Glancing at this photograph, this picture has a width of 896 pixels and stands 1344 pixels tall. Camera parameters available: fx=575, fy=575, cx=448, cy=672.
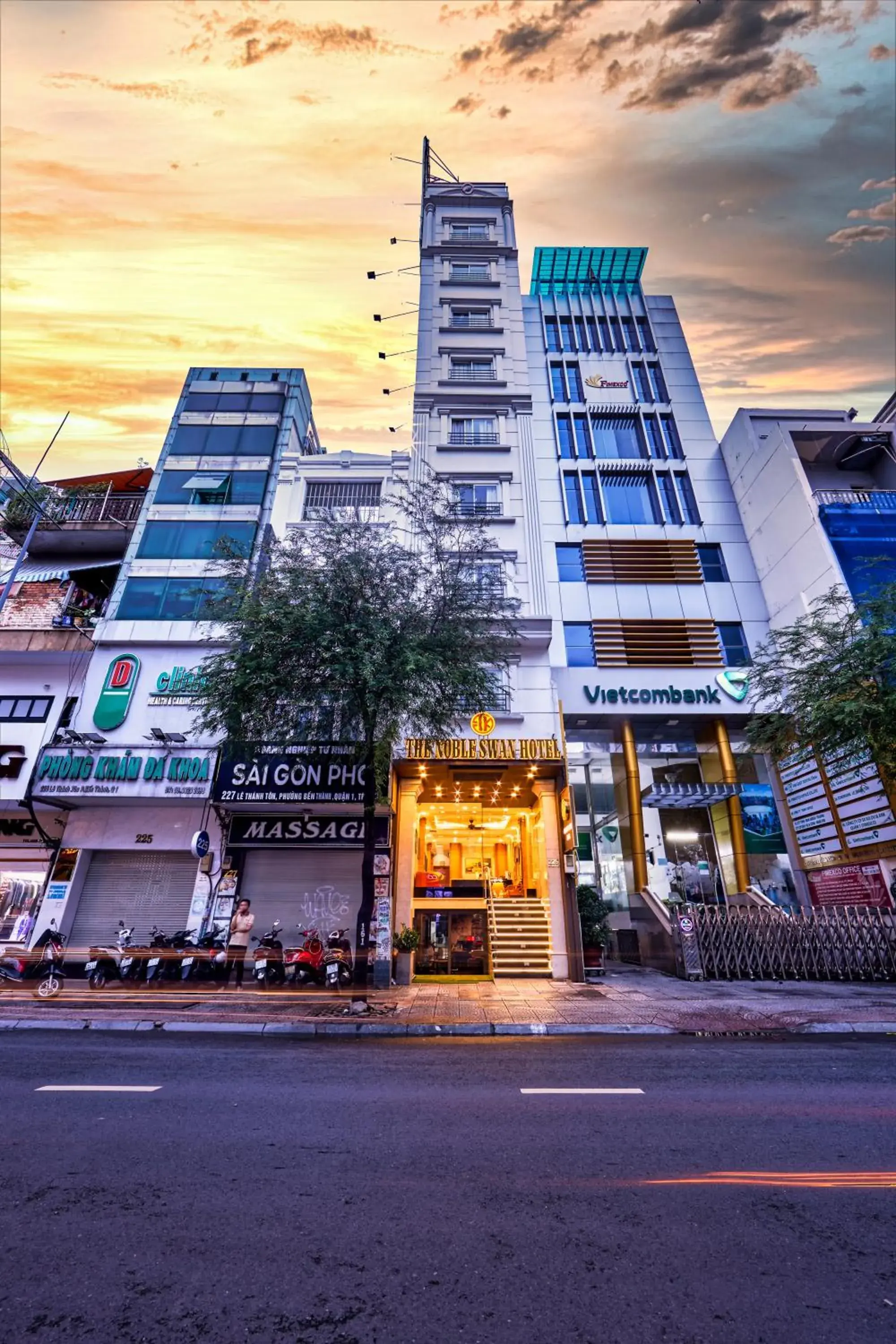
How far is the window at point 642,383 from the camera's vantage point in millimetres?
32531

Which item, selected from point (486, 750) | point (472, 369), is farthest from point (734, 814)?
point (472, 369)

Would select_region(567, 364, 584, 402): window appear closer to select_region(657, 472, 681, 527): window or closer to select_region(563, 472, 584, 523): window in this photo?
select_region(563, 472, 584, 523): window

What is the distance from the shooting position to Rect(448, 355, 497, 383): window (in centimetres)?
2961

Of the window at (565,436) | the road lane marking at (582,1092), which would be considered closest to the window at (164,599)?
the road lane marking at (582,1092)

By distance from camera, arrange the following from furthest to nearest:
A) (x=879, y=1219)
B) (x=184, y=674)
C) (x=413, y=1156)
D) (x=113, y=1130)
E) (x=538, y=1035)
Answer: (x=184, y=674)
(x=538, y=1035)
(x=113, y=1130)
(x=413, y=1156)
(x=879, y=1219)

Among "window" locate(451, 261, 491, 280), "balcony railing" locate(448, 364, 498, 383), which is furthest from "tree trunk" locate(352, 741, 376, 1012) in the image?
"window" locate(451, 261, 491, 280)

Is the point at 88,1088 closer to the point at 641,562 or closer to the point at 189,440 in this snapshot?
the point at 189,440

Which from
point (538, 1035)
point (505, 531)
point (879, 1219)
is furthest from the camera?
point (505, 531)

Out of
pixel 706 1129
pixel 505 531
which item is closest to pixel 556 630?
pixel 505 531

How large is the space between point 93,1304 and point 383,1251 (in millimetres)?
1512

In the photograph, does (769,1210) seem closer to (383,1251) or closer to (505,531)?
(383,1251)

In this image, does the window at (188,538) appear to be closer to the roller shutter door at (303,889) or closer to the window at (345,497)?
the window at (345,497)

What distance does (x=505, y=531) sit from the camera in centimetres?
2495

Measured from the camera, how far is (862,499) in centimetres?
2533
